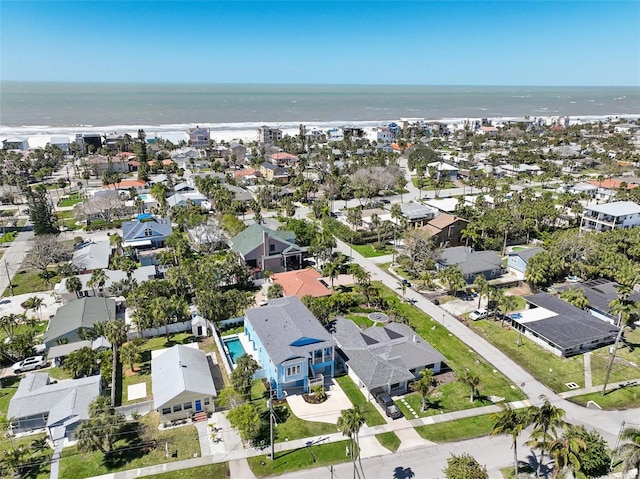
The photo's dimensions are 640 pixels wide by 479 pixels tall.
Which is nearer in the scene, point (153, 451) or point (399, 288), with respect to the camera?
point (153, 451)

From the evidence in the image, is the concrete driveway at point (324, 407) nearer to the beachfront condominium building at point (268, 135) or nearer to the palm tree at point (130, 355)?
the palm tree at point (130, 355)

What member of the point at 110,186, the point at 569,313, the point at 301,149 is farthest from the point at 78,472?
the point at 301,149

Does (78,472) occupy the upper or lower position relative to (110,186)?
lower

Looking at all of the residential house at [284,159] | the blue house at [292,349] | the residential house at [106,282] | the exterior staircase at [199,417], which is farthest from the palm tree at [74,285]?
the residential house at [284,159]

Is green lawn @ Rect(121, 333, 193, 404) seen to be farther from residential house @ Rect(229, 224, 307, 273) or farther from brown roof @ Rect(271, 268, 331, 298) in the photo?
residential house @ Rect(229, 224, 307, 273)

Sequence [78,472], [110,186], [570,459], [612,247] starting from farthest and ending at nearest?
1. [110,186]
2. [612,247]
3. [78,472]
4. [570,459]

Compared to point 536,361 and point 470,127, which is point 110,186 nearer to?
point 536,361
